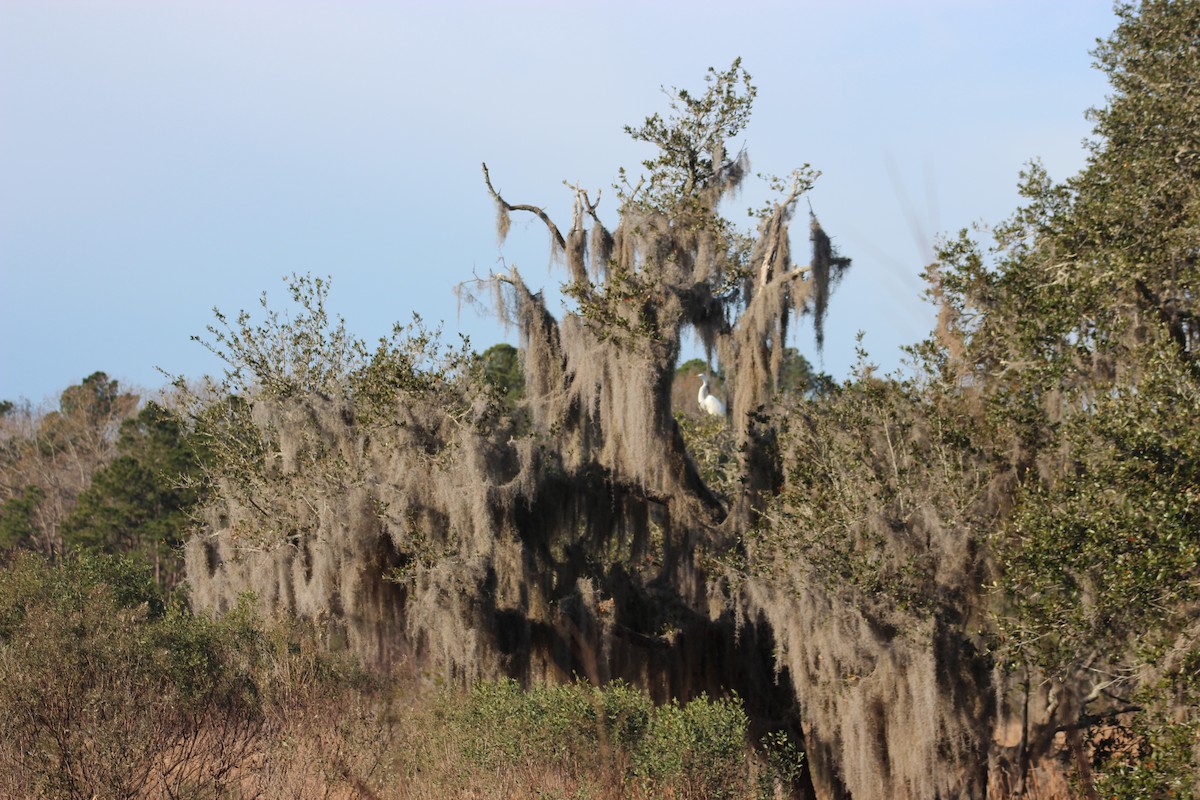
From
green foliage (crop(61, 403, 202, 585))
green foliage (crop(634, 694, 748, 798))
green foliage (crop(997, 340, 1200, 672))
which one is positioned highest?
green foliage (crop(61, 403, 202, 585))

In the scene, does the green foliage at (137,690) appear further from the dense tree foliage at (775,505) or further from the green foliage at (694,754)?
the green foliage at (694,754)

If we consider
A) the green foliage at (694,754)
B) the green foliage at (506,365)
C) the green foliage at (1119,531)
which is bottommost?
the green foliage at (694,754)

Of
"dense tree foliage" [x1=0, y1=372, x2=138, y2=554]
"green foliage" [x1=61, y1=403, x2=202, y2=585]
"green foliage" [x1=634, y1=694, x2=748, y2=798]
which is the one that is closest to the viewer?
"green foliage" [x1=634, y1=694, x2=748, y2=798]

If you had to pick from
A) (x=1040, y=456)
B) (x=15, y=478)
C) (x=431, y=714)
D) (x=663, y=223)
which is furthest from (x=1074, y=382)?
(x=15, y=478)

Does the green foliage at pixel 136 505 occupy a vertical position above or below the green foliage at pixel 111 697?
above

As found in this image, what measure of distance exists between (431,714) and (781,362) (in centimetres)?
514

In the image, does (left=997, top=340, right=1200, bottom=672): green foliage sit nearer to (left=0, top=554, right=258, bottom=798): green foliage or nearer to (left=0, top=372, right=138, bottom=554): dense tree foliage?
(left=0, top=554, right=258, bottom=798): green foliage

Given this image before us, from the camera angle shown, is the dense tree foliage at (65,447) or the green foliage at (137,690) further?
the dense tree foliage at (65,447)

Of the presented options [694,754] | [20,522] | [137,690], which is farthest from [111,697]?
[20,522]

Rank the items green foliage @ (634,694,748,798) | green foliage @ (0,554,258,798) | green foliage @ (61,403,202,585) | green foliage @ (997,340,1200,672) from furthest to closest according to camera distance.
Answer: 1. green foliage @ (61,403,202,585)
2. green foliage @ (634,694,748,798)
3. green foliage @ (0,554,258,798)
4. green foliage @ (997,340,1200,672)

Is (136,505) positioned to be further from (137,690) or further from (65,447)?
(137,690)

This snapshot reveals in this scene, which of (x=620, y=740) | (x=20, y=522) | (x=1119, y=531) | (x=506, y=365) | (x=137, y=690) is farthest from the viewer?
(x=20, y=522)

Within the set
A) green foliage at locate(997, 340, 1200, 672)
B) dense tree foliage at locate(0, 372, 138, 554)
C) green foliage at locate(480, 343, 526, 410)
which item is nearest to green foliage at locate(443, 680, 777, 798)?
green foliage at locate(997, 340, 1200, 672)

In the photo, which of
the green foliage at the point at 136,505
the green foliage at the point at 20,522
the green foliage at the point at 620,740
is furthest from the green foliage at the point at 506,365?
the green foliage at the point at 620,740
